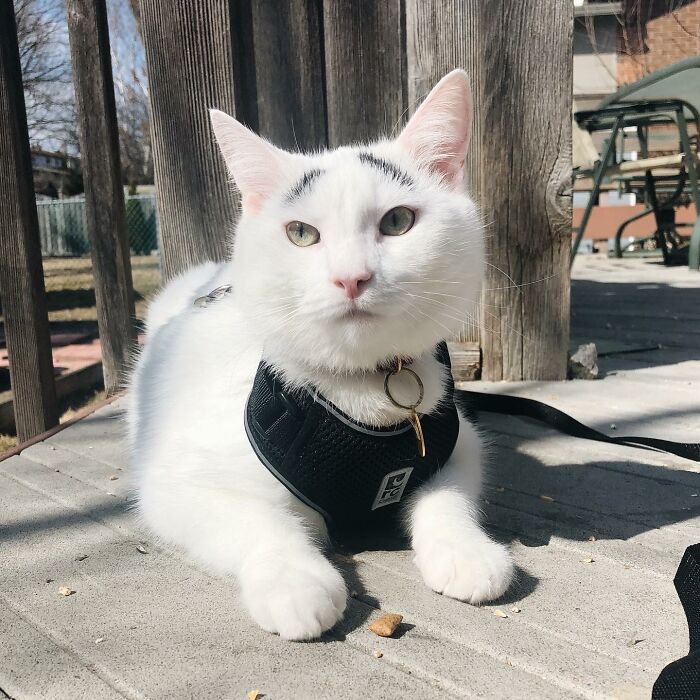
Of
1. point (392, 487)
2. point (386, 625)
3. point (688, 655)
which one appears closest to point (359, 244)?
point (392, 487)

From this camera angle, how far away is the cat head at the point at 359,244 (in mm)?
1133

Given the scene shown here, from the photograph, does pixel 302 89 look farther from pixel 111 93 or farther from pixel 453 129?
pixel 453 129

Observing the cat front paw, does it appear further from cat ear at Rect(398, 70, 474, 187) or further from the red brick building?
the red brick building

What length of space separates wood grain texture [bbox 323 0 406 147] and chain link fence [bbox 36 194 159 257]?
931 centimetres

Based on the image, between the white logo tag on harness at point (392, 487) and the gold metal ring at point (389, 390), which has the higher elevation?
the gold metal ring at point (389, 390)

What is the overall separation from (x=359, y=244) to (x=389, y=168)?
25 centimetres

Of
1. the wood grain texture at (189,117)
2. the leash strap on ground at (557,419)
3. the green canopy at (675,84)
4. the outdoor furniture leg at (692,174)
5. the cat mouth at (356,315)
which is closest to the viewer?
the cat mouth at (356,315)

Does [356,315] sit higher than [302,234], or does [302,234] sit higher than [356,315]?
[302,234]

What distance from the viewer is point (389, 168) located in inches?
51.5

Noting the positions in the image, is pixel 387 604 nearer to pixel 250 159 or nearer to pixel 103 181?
pixel 250 159

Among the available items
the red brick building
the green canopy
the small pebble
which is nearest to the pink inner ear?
the small pebble

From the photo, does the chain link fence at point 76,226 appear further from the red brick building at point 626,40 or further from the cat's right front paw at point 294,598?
the cat's right front paw at point 294,598

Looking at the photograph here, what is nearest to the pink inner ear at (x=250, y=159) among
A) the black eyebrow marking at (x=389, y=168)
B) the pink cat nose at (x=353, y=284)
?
the black eyebrow marking at (x=389, y=168)

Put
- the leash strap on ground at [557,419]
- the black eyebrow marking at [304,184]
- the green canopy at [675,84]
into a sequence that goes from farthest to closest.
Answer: the green canopy at [675,84], the leash strap on ground at [557,419], the black eyebrow marking at [304,184]
